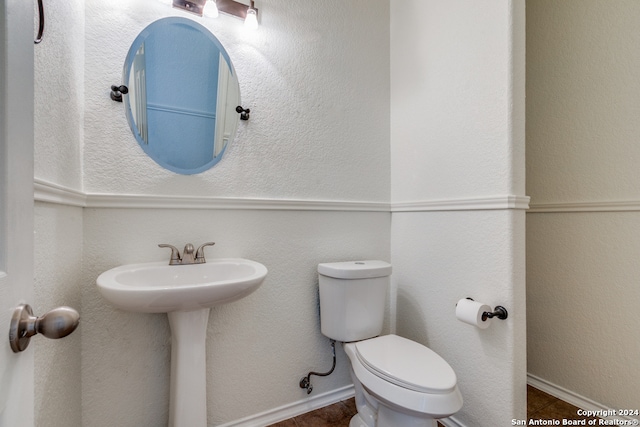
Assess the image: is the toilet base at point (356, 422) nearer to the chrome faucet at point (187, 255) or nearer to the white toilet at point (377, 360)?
the white toilet at point (377, 360)

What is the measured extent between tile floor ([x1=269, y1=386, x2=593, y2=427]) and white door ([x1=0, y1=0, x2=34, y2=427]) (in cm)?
126

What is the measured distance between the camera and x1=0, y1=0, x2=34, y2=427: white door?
352mm

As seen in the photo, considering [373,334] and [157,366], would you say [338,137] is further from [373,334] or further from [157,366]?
[157,366]

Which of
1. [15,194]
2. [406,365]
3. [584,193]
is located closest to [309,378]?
[406,365]

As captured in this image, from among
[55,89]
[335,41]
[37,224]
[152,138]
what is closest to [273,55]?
[335,41]

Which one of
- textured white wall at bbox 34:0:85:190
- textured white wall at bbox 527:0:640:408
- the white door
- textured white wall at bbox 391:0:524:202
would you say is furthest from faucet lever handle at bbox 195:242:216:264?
textured white wall at bbox 527:0:640:408

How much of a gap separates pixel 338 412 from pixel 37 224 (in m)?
1.49

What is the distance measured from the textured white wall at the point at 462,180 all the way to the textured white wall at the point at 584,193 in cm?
63

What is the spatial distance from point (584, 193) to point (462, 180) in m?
0.73

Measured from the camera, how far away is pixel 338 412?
1.48m

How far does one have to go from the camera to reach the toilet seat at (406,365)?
999 mm

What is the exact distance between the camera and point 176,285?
98cm

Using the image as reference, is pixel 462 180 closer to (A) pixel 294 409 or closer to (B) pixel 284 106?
(B) pixel 284 106

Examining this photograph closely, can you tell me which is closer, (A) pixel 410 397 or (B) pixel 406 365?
(A) pixel 410 397
